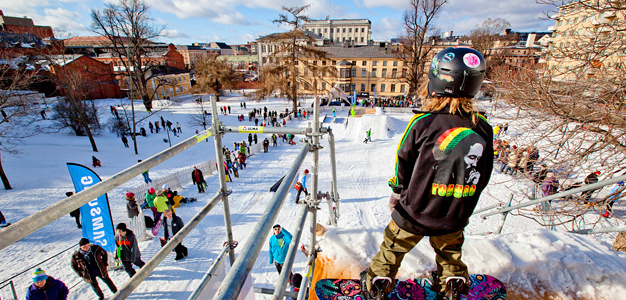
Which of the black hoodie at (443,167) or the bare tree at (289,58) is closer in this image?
the black hoodie at (443,167)

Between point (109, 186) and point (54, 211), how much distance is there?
336mm

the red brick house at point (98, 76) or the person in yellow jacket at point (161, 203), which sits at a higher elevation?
the red brick house at point (98, 76)

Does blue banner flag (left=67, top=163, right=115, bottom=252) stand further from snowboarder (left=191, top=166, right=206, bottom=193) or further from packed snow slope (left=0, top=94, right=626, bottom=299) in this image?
snowboarder (left=191, top=166, right=206, bottom=193)

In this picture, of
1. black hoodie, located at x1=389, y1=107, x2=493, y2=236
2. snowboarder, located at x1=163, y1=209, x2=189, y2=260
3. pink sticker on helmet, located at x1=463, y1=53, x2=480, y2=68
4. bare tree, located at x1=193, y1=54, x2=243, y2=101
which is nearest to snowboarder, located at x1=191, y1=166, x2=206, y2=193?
snowboarder, located at x1=163, y1=209, x2=189, y2=260

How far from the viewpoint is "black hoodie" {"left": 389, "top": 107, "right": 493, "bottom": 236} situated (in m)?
1.90

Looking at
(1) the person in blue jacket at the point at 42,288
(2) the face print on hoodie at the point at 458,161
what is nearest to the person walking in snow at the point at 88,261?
(1) the person in blue jacket at the point at 42,288

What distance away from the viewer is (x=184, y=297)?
561cm

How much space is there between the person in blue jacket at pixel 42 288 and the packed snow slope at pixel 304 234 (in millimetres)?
1609

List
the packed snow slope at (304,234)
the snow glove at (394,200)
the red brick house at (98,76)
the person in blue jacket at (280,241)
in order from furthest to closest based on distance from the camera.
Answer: the red brick house at (98,76)
the person in blue jacket at (280,241)
the packed snow slope at (304,234)
the snow glove at (394,200)

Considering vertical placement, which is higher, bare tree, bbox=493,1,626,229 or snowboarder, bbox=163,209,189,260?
bare tree, bbox=493,1,626,229

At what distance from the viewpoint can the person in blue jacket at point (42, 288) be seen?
13.4ft

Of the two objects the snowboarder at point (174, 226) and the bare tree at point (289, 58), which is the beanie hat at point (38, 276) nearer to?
the snowboarder at point (174, 226)

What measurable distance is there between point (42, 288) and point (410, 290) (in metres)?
5.47

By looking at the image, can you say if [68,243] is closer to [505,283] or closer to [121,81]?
[505,283]
